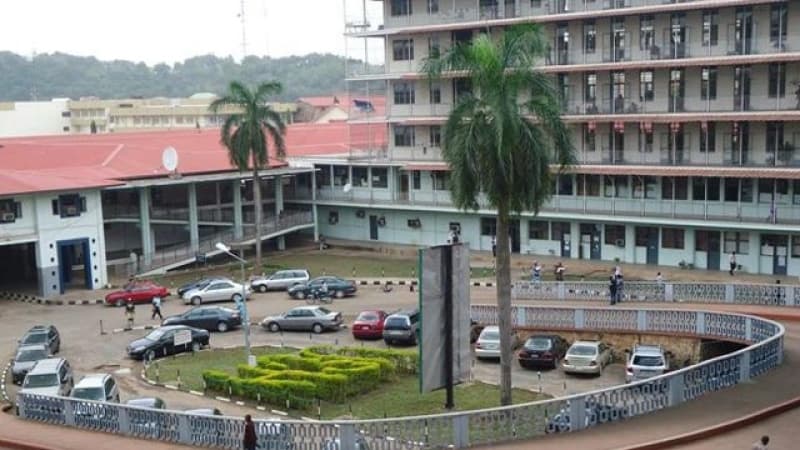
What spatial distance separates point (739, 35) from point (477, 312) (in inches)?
948

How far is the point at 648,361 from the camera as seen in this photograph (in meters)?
33.1

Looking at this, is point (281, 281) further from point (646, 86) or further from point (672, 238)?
point (646, 86)

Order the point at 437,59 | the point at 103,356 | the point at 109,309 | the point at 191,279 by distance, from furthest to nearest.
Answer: the point at 191,279, the point at 109,309, the point at 103,356, the point at 437,59

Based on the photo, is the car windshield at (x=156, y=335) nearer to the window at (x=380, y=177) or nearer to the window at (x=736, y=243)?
the window at (x=380, y=177)

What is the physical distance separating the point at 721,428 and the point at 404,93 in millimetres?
48748

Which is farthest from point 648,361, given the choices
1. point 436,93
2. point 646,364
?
point 436,93

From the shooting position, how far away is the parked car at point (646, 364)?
3253 centimetres

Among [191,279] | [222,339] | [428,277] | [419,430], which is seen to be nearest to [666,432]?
[419,430]

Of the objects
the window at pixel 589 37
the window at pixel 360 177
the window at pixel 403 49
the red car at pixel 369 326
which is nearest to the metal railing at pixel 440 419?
the red car at pixel 369 326

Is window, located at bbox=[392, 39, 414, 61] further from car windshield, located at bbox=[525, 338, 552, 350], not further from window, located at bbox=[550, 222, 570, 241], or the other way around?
car windshield, located at bbox=[525, 338, 552, 350]

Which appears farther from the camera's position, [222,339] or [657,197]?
[657,197]

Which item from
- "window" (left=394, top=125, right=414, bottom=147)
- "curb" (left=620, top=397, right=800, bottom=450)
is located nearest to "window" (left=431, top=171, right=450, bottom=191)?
"window" (left=394, top=125, right=414, bottom=147)

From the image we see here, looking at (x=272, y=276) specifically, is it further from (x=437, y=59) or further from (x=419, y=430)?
(x=419, y=430)

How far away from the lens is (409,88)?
221 feet
